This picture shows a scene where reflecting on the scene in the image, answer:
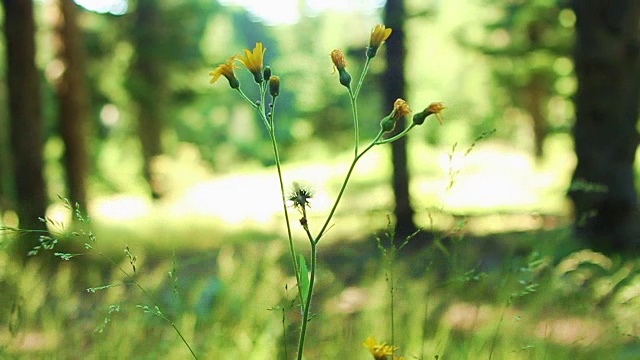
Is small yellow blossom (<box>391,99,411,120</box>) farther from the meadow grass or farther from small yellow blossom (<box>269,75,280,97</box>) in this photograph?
the meadow grass

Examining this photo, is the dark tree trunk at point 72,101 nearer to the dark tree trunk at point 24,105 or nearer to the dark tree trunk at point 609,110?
the dark tree trunk at point 24,105

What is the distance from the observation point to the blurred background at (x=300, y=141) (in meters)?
3.57

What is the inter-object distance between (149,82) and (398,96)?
29.8ft

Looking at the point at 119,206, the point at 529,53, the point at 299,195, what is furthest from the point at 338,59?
the point at 119,206

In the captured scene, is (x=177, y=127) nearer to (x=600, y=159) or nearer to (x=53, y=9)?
(x=53, y=9)

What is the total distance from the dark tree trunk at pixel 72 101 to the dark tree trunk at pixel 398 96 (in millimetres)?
4020

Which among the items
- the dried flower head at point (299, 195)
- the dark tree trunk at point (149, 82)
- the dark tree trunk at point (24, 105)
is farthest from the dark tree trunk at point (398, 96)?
the dark tree trunk at point (149, 82)

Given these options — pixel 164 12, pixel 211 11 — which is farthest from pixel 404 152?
pixel 211 11

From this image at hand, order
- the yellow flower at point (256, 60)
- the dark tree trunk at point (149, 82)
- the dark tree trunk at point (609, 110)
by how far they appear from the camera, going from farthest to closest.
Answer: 1. the dark tree trunk at point (149, 82)
2. the dark tree trunk at point (609, 110)
3. the yellow flower at point (256, 60)

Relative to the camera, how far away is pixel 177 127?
1977 centimetres

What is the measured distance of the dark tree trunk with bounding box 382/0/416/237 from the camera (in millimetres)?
7234

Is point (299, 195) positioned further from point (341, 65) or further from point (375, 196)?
point (375, 196)

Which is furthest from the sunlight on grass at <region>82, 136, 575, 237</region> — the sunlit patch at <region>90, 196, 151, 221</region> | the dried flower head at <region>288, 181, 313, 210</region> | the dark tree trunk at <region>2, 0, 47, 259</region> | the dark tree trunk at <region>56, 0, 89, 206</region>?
the dried flower head at <region>288, 181, 313, 210</region>

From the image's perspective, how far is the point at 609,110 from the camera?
16.9 feet
